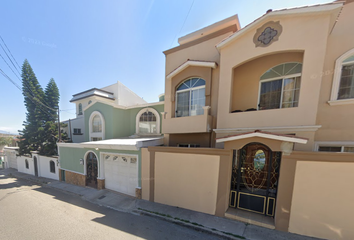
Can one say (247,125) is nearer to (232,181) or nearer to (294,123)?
(294,123)

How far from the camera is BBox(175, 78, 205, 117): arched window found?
633 cm

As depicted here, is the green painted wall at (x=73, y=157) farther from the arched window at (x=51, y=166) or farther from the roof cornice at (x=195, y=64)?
the roof cornice at (x=195, y=64)

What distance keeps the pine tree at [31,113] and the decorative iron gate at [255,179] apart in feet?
62.3

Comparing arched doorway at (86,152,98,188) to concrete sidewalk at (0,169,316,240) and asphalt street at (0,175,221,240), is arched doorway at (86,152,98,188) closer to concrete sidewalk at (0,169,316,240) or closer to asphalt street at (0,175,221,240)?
concrete sidewalk at (0,169,316,240)

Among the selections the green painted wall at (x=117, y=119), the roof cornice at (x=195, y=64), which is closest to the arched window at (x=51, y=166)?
the green painted wall at (x=117, y=119)

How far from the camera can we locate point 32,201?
6.56m

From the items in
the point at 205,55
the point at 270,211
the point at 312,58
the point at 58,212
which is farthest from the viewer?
the point at 205,55

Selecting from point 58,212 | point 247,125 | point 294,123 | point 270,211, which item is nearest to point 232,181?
point 270,211

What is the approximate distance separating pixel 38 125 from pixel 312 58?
22.4 m

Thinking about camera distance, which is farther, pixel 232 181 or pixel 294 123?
pixel 232 181

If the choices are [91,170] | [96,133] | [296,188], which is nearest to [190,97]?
[296,188]

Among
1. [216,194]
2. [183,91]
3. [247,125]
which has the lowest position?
[216,194]

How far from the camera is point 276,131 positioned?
4469 millimetres

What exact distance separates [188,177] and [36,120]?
18583mm
